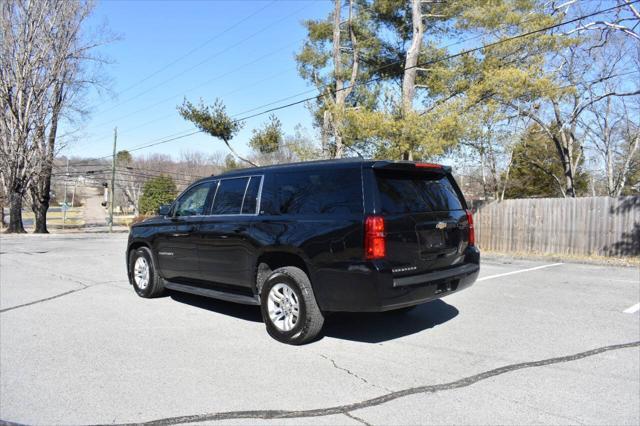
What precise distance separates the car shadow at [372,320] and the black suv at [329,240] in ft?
1.84

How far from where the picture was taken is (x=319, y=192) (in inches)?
199

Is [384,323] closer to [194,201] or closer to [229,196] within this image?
[229,196]

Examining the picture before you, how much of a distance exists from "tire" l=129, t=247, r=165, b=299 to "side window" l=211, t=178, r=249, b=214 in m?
1.73

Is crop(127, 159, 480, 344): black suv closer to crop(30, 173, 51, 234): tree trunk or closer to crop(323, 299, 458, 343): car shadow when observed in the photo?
crop(323, 299, 458, 343): car shadow

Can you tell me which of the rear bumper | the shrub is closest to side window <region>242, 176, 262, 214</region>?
the rear bumper

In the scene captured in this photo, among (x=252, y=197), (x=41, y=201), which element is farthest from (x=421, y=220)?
(x=41, y=201)

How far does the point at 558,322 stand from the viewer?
20.0ft

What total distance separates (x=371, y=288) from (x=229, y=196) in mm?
2538

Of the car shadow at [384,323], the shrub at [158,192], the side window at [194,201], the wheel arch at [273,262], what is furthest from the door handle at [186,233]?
the shrub at [158,192]

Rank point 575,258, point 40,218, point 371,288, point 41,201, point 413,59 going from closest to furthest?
point 371,288, point 575,258, point 413,59, point 40,218, point 41,201

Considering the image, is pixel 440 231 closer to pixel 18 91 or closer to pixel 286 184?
pixel 286 184

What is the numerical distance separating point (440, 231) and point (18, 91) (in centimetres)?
3005

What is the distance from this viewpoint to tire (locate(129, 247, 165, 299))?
23.9 ft

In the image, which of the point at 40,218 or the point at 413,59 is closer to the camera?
the point at 413,59
